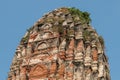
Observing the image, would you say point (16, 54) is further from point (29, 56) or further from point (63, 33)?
point (63, 33)

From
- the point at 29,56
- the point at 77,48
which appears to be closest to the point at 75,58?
the point at 77,48

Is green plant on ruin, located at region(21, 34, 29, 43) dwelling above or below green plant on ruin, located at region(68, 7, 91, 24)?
below

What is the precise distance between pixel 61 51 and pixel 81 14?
4.01 metres

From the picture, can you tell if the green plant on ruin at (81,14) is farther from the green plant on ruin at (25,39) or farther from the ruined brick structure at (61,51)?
the green plant on ruin at (25,39)

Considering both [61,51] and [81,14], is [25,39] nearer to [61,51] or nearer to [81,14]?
[61,51]

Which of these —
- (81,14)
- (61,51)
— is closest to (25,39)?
(61,51)

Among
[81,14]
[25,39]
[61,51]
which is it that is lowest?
[61,51]

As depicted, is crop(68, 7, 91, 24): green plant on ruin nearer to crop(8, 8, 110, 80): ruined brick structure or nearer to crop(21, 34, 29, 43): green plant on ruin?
crop(8, 8, 110, 80): ruined brick structure

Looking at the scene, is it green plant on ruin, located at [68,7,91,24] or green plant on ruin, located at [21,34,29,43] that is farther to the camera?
green plant on ruin, located at [68,7,91,24]

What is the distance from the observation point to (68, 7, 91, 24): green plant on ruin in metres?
33.0

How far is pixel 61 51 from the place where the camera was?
1196 inches

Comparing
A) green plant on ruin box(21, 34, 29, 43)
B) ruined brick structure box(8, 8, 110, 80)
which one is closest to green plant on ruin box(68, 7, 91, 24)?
ruined brick structure box(8, 8, 110, 80)

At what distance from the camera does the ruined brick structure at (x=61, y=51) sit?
29984 millimetres

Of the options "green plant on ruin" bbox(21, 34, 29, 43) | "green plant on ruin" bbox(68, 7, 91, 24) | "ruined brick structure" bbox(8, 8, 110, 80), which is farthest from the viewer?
"green plant on ruin" bbox(68, 7, 91, 24)
